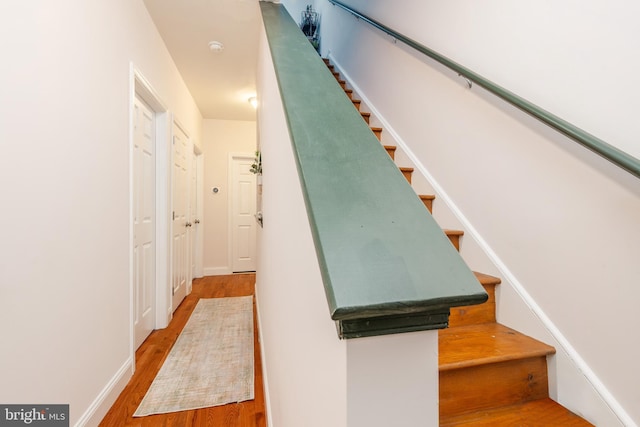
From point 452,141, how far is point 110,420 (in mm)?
2295

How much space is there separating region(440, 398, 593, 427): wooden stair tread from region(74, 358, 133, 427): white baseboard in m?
1.55

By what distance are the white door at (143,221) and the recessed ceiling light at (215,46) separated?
2.53ft

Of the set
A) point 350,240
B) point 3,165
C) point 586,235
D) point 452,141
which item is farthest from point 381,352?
point 452,141

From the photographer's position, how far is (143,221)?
2244 millimetres

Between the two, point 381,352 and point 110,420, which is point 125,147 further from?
point 381,352

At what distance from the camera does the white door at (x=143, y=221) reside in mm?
2084

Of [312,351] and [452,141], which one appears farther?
[452,141]

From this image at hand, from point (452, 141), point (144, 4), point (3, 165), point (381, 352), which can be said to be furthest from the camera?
point (144, 4)

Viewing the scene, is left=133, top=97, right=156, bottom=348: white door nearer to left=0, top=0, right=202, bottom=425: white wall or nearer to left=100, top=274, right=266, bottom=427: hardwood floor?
left=100, top=274, right=266, bottom=427: hardwood floor

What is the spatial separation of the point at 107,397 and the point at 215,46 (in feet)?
8.63

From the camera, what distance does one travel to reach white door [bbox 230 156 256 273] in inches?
184

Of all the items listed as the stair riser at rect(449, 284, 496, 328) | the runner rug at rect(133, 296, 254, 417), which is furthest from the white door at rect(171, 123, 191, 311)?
the stair riser at rect(449, 284, 496, 328)

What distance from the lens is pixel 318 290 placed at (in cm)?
51

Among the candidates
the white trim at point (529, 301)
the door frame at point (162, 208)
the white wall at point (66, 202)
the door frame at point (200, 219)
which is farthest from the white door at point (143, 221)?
the white trim at point (529, 301)
